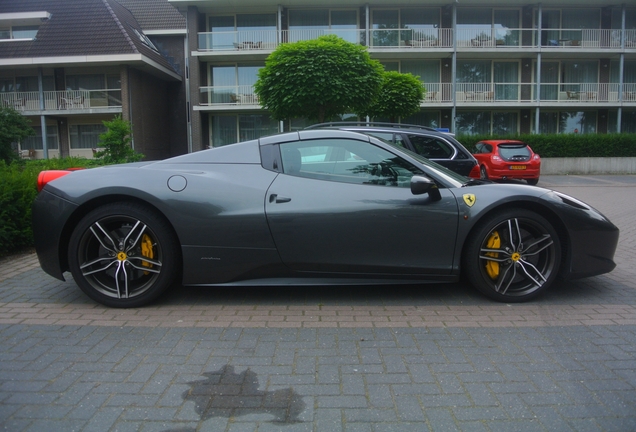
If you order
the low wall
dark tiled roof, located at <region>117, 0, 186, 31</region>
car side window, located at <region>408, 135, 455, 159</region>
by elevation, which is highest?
dark tiled roof, located at <region>117, 0, 186, 31</region>

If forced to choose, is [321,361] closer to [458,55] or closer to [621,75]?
[458,55]

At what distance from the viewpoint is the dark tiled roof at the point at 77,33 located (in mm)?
24812

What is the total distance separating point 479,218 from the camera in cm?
435

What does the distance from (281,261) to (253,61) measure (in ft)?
80.0

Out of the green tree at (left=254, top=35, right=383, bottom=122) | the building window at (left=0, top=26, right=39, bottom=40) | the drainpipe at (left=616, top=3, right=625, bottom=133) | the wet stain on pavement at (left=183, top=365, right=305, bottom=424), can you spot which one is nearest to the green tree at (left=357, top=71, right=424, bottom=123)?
the green tree at (left=254, top=35, right=383, bottom=122)

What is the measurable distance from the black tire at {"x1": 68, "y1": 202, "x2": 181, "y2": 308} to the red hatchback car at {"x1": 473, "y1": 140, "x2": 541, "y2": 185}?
50.5 feet

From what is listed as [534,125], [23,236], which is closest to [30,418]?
[23,236]

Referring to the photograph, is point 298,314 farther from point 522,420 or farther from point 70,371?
point 522,420

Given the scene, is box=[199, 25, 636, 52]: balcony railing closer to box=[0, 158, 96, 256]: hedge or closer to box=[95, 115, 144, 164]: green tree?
box=[95, 115, 144, 164]: green tree

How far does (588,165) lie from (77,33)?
2474cm

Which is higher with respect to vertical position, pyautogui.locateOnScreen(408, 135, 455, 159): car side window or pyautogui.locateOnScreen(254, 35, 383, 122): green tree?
pyautogui.locateOnScreen(254, 35, 383, 122): green tree

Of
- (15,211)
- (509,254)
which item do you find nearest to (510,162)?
(509,254)

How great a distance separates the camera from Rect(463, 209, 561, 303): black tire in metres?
4.38

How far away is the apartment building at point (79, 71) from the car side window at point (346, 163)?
73.4ft
